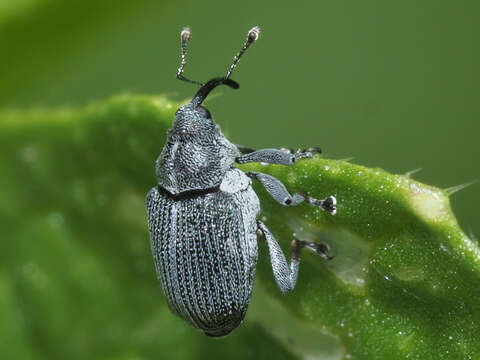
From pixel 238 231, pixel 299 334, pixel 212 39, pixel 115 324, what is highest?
pixel 212 39

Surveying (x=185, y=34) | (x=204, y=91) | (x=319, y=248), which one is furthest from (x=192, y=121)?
(x=319, y=248)

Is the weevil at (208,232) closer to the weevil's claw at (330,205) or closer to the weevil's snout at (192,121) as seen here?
the weevil's snout at (192,121)

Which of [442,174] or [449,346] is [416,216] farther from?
[442,174]

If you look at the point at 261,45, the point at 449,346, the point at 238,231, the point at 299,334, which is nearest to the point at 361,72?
the point at 261,45

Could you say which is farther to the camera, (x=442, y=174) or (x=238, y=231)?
(x=442, y=174)

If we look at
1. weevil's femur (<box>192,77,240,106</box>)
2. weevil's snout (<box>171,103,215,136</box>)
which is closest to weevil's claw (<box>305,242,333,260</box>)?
weevil's snout (<box>171,103,215,136</box>)

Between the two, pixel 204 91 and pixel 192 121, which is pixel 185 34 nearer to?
pixel 204 91
